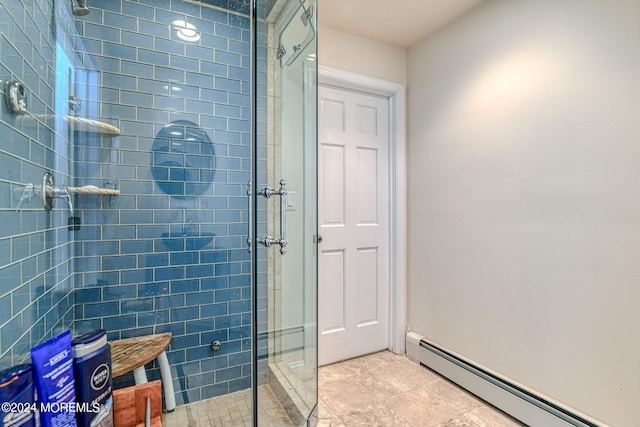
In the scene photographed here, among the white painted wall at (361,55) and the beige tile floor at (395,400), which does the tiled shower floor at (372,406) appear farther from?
the white painted wall at (361,55)

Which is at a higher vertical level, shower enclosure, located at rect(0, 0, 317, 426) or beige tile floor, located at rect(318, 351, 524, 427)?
shower enclosure, located at rect(0, 0, 317, 426)

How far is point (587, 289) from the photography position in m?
1.34

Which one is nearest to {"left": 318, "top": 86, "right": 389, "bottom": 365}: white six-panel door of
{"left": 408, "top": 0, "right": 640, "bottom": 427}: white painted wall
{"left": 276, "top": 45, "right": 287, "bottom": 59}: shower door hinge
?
{"left": 408, "top": 0, "right": 640, "bottom": 427}: white painted wall

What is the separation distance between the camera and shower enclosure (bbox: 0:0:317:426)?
1.39 metres

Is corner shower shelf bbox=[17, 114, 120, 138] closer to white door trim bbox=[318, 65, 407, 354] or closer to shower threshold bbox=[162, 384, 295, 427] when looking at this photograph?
shower threshold bbox=[162, 384, 295, 427]

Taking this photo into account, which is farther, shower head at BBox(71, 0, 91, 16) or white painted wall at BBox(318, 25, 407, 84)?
white painted wall at BBox(318, 25, 407, 84)

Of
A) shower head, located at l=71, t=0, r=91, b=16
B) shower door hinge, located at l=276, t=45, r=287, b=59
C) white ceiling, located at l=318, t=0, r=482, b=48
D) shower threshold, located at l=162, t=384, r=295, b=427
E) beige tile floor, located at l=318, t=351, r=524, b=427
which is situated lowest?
beige tile floor, located at l=318, t=351, r=524, b=427

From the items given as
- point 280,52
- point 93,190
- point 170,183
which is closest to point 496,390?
point 170,183

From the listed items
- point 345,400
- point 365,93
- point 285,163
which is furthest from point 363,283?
point 365,93

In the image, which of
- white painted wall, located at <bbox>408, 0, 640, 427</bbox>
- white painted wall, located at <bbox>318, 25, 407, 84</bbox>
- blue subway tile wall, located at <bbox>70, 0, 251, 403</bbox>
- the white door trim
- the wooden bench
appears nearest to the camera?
white painted wall, located at <bbox>408, 0, 640, 427</bbox>

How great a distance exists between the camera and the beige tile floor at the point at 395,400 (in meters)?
1.54

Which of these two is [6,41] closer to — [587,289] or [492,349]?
[587,289]

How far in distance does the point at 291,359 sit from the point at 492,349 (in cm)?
112

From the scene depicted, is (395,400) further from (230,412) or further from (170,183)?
(170,183)
